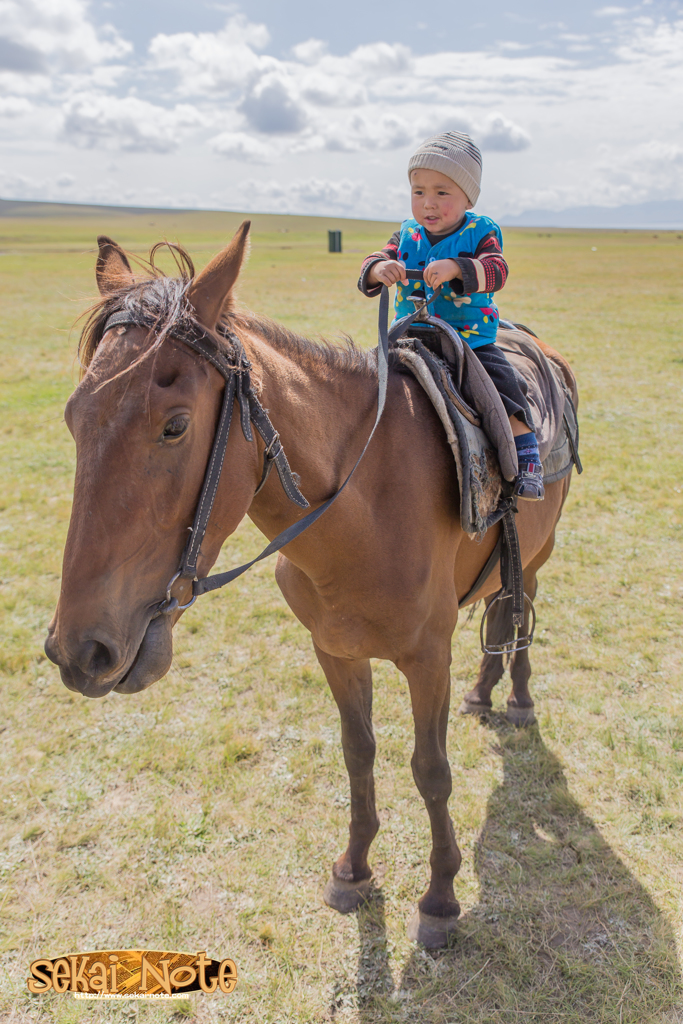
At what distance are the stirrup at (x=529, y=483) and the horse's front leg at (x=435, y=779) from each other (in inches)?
30.6

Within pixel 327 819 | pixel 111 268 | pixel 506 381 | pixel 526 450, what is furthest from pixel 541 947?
pixel 111 268

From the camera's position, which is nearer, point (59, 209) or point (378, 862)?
point (378, 862)

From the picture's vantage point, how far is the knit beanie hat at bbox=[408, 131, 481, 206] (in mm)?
2459

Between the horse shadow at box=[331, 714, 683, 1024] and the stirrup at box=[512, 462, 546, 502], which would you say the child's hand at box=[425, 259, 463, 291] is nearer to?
the stirrup at box=[512, 462, 546, 502]

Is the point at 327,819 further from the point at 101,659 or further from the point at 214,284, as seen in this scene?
the point at 214,284

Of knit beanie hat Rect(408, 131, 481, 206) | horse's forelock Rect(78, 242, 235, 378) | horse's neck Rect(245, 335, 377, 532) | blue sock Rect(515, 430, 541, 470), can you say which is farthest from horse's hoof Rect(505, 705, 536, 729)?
horse's forelock Rect(78, 242, 235, 378)

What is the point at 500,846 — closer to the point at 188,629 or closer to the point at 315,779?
the point at 315,779

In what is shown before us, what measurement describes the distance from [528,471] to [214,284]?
1.73 metres

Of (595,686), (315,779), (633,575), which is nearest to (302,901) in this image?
(315,779)

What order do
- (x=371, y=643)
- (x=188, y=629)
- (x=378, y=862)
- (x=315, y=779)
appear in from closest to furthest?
(x=371, y=643) < (x=378, y=862) < (x=315, y=779) < (x=188, y=629)

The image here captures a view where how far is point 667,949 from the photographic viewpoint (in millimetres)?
2797

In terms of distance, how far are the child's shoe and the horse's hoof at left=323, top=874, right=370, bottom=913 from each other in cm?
217

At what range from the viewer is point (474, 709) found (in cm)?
439

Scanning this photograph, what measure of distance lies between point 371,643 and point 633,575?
15.1 feet
